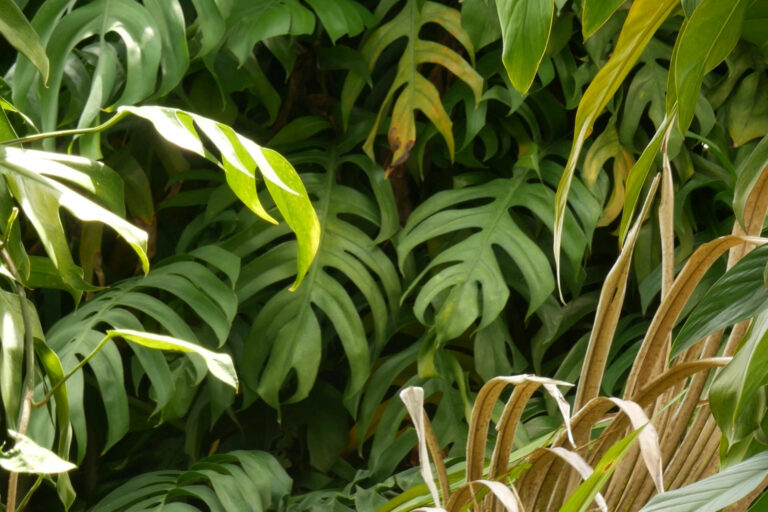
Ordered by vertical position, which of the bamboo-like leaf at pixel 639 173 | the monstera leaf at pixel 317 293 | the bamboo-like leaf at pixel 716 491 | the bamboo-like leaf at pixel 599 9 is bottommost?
the monstera leaf at pixel 317 293

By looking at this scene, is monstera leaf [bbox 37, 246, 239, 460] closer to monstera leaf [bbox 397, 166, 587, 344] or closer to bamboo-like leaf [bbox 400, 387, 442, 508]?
monstera leaf [bbox 397, 166, 587, 344]

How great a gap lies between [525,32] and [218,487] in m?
0.82

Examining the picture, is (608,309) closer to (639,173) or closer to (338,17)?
(639,173)

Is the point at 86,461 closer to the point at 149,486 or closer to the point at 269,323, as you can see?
the point at 149,486

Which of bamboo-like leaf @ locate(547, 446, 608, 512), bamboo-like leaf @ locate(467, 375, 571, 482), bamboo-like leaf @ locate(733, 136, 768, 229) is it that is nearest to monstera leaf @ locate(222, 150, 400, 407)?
bamboo-like leaf @ locate(467, 375, 571, 482)

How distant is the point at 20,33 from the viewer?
520mm

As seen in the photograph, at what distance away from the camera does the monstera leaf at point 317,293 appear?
1310 millimetres

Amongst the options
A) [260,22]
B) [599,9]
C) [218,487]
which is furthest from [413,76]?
[599,9]

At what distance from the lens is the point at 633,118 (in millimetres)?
1408

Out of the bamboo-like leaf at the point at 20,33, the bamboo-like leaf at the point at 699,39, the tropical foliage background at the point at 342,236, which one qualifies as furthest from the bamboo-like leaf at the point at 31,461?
the tropical foliage background at the point at 342,236

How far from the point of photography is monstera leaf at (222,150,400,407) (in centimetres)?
131

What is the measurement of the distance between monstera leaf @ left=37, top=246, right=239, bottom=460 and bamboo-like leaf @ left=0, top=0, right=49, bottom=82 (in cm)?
69

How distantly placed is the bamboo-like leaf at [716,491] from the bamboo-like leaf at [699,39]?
0.17m

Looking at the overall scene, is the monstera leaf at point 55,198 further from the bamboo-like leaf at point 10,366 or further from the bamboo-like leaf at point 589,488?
the bamboo-like leaf at point 589,488
